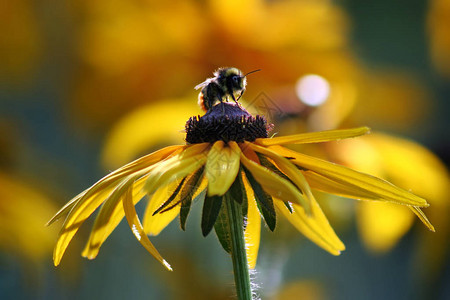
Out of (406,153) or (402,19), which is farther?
(402,19)

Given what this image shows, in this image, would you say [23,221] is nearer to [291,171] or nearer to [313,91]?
[313,91]

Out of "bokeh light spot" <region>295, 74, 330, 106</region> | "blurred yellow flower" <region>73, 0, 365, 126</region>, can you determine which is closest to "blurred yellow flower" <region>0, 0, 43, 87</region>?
"blurred yellow flower" <region>73, 0, 365, 126</region>

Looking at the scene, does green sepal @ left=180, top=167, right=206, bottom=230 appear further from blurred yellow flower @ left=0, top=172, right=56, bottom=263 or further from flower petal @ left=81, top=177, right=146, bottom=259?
blurred yellow flower @ left=0, top=172, right=56, bottom=263

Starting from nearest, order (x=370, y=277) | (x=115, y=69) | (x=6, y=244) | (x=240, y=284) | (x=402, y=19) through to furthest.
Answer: (x=240, y=284), (x=6, y=244), (x=115, y=69), (x=370, y=277), (x=402, y=19)

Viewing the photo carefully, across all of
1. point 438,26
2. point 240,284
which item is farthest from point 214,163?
point 438,26

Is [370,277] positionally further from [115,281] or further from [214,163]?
[214,163]

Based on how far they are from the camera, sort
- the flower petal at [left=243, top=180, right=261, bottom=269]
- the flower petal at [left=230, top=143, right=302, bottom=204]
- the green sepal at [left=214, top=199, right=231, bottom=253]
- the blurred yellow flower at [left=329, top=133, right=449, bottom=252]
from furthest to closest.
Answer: the blurred yellow flower at [left=329, top=133, right=449, bottom=252]
the flower petal at [left=243, top=180, right=261, bottom=269]
the green sepal at [left=214, top=199, right=231, bottom=253]
the flower petal at [left=230, top=143, right=302, bottom=204]
